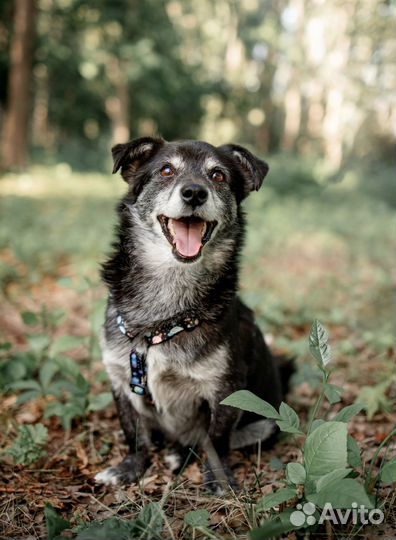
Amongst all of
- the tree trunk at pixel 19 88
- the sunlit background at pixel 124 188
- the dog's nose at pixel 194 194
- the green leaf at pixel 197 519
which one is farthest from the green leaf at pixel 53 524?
the tree trunk at pixel 19 88

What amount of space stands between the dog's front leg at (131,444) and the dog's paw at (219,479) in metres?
0.45

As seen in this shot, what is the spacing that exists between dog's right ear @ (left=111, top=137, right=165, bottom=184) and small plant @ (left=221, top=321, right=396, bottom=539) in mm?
1708

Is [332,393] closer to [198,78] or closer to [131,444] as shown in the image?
[131,444]

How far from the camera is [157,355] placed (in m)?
3.02

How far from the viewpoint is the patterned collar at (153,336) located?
9.94 ft

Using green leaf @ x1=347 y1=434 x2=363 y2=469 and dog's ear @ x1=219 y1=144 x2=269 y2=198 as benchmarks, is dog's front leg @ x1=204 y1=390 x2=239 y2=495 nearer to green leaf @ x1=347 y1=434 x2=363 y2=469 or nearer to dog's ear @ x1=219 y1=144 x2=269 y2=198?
green leaf @ x1=347 y1=434 x2=363 y2=469

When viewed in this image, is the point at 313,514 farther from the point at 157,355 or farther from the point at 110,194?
the point at 110,194

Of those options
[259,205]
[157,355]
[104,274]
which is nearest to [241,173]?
[104,274]

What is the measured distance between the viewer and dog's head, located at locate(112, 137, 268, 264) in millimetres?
3057

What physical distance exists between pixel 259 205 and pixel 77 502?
11867mm

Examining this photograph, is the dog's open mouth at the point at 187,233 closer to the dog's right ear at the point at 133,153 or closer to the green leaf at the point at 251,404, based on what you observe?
the dog's right ear at the point at 133,153

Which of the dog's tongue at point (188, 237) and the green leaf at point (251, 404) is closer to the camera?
the green leaf at point (251, 404)

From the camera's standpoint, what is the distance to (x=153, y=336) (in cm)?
304

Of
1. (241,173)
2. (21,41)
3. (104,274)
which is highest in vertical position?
(21,41)
